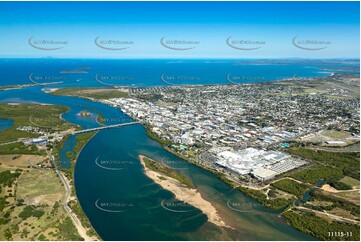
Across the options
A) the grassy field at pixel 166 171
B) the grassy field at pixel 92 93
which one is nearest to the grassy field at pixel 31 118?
the grassy field at pixel 92 93

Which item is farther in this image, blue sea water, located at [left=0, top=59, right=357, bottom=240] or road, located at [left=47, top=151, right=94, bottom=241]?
blue sea water, located at [left=0, top=59, right=357, bottom=240]

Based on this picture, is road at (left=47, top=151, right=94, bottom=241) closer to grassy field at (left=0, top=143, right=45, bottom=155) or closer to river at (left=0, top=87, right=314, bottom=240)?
river at (left=0, top=87, right=314, bottom=240)

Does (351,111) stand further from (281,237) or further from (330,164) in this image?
(281,237)

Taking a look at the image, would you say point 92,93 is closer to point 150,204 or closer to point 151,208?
point 150,204

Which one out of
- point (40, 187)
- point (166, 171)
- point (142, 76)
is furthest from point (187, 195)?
point (142, 76)

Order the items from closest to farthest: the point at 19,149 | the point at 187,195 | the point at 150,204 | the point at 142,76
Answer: the point at 150,204 < the point at 187,195 < the point at 19,149 < the point at 142,76

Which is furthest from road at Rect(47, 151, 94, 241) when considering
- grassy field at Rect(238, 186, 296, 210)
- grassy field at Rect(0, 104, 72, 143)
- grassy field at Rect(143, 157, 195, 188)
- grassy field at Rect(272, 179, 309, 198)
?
grassy field at Rect(272, 179, 309, 198)

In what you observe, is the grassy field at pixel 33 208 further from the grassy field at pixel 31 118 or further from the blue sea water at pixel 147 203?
the grassy field at pixel 31 118
